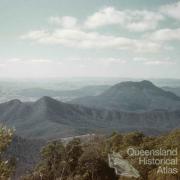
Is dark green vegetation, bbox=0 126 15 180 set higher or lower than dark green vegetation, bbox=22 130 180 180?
higher

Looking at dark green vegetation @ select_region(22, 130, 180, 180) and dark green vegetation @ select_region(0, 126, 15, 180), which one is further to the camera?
dark green vegetation @ select_region(22, 130, 180, 180)

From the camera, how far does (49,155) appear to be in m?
91.0

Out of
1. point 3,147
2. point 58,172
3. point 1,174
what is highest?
point 3,147

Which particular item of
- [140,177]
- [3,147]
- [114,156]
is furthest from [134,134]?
[3,147]

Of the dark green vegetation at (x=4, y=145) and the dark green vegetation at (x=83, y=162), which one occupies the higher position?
the dark green vegetation at (x=4, y=145)

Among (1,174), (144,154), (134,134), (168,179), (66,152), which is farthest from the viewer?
(134,134)

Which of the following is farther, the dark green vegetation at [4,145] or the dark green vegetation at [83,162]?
the dark green vegetation at [83,162]

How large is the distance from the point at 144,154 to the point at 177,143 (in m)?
11.7

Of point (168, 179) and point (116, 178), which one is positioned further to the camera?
point (116, 178)

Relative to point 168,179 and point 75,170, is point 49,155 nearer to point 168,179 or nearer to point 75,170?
point 75,170

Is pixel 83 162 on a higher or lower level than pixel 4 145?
lower

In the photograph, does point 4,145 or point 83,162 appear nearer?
point 4,145

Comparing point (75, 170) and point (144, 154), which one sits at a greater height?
point (144, 154)

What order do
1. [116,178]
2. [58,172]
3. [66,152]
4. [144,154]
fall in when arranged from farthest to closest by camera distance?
[66,152], [58,172], [116,178], [144,154]
